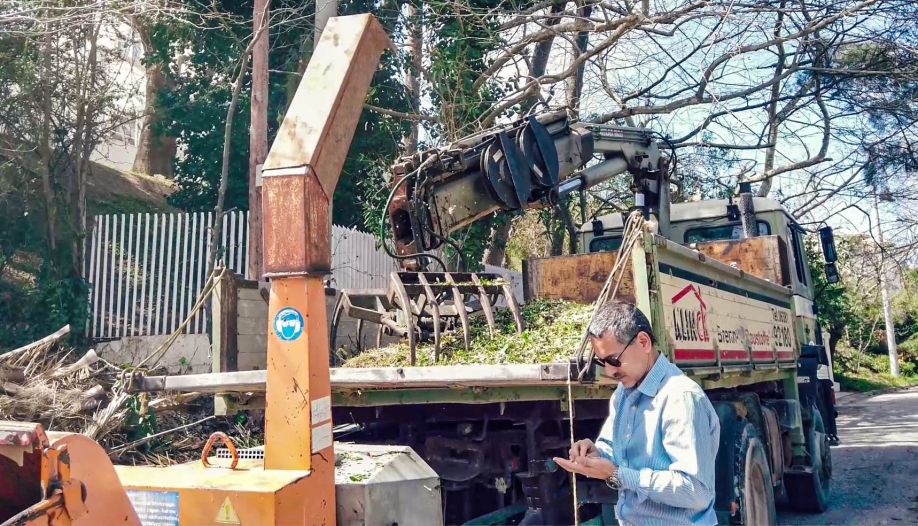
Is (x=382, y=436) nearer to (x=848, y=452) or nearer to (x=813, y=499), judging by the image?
(x=813, y=499)

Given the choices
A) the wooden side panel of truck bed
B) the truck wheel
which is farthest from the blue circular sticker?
the truck wheel

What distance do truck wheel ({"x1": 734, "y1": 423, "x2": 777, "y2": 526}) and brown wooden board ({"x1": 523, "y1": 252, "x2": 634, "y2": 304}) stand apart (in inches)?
64.7

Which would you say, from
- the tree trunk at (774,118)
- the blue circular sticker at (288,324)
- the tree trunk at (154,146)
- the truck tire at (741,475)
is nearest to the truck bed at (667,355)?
the truck tire at (741,475)

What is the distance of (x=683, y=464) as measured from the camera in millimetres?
2441

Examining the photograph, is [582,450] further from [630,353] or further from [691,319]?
[691,319]

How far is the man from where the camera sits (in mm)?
2459

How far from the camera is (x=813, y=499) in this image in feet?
24.7

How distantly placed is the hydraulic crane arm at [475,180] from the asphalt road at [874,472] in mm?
4373

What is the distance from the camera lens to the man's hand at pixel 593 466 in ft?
8.24

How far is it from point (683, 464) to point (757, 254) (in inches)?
224

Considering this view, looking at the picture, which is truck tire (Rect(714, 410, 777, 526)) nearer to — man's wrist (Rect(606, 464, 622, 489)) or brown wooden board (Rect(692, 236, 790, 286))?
→ man's wrist (Rect(606, 464, 622, 489))

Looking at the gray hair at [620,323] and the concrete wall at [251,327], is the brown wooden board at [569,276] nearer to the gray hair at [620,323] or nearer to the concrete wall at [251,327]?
the concrete wall at [251,327]

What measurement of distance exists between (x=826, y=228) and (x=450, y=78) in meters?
5.73

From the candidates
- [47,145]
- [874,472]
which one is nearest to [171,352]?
[47,145]
